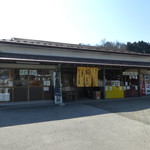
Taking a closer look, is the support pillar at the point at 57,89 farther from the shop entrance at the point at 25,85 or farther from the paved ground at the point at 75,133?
the paved ground at the point at 75,133

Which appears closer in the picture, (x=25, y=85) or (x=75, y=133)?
(x=75, y=133)

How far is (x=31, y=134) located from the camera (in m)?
4.57

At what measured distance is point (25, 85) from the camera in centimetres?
991

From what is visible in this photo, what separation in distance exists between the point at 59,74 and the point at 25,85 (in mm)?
2469

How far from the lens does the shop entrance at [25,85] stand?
9500mm

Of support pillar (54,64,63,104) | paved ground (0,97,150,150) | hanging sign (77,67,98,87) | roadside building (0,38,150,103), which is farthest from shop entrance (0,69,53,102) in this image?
paved ground (0,97,150,150)

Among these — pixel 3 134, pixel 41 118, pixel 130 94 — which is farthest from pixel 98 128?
pixel 130 94

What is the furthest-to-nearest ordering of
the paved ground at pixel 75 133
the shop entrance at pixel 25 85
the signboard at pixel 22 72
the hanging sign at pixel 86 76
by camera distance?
the hanging sign at pixel 86 76 < the signboard at pixel 22 72 < the shop entrance at pixel 25 85 < the paved ground at pixel 75 133

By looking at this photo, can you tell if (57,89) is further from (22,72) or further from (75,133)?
(75,133)

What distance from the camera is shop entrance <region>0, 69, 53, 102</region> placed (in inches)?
374

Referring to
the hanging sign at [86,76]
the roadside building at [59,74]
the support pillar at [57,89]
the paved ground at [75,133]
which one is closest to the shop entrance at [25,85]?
the roadside building at [59,74]

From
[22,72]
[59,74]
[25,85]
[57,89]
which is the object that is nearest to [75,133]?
[57,89]

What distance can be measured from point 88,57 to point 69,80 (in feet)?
9.13

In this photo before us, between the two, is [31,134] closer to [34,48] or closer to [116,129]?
[116,129]
